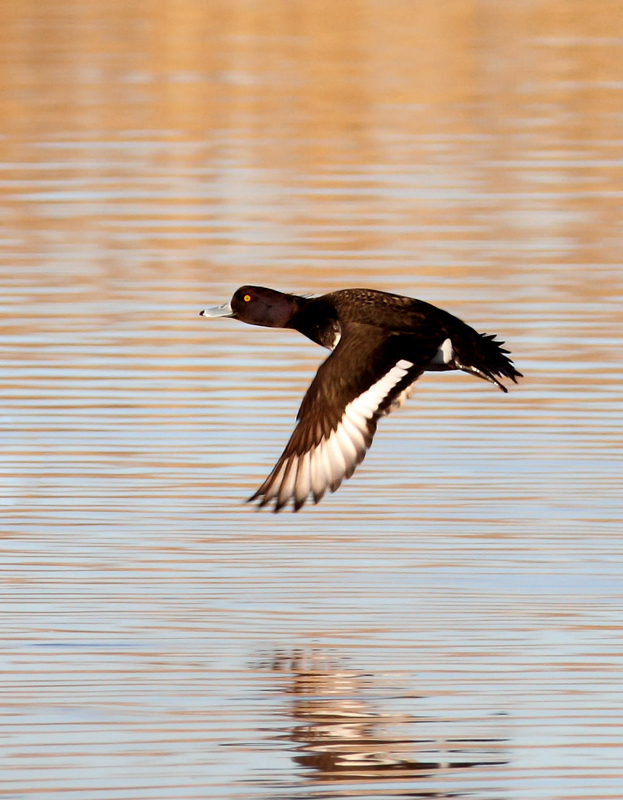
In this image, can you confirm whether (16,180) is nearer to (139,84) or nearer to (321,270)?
(321,270)

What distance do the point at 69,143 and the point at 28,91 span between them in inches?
203

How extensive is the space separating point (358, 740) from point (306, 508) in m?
3.07

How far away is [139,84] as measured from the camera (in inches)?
1101

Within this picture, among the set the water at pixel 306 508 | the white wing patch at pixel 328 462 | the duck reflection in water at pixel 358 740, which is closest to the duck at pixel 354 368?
the white wing patch at pixel 328 462

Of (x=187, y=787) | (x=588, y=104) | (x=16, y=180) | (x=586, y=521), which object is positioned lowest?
(x=187, y=787)

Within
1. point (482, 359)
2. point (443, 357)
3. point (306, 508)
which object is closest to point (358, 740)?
point (443, 357)

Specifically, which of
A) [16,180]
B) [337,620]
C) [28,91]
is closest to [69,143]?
[16,180]

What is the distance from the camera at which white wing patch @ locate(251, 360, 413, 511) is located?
25.8ft

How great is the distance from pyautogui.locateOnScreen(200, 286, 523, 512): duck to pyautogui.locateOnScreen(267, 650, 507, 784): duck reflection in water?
856 mm

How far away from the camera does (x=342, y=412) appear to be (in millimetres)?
8125

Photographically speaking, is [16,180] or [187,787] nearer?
[187,787]

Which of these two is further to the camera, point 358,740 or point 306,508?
point 306,508

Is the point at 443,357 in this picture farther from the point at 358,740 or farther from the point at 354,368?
the point at 358,740

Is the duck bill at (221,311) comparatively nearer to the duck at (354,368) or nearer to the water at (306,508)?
the duck at (354,368)
